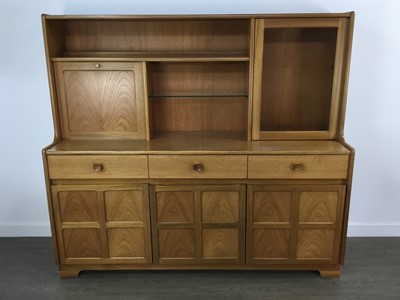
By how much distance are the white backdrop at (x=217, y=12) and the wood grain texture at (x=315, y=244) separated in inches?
24.2

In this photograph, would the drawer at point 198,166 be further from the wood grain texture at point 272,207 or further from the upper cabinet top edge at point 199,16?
the upper cabinet top edge at point 199,16

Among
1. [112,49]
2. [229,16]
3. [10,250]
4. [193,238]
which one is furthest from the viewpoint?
[10,250]

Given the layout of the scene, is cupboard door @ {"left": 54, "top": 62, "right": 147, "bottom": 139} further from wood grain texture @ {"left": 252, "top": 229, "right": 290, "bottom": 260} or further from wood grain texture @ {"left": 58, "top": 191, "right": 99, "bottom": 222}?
wood grain texture @ {"left": 252, "top": 229, "right": 290, "bottom": 260}

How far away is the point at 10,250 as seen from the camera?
8.20ft

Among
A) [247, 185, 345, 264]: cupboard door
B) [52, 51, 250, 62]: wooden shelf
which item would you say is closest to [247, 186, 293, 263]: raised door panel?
[247, 185, 345, 264]: cupboard door

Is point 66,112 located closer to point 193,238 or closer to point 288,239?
point 193,238

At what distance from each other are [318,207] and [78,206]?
4.47 feet

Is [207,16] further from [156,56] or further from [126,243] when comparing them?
[126,243]

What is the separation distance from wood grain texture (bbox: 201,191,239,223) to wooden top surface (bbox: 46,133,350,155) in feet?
0.83

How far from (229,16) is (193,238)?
1.27 m

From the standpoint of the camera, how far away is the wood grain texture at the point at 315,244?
81.9 inches

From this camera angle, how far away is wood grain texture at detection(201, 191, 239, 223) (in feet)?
6.67

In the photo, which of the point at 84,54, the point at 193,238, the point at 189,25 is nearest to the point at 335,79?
the point at 189,25

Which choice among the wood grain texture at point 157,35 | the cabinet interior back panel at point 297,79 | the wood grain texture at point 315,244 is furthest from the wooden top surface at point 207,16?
the wood grain texture at point 315,244
